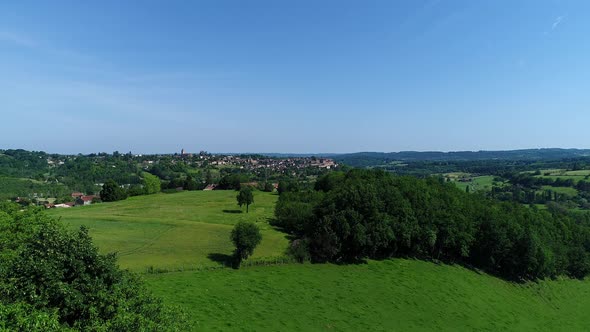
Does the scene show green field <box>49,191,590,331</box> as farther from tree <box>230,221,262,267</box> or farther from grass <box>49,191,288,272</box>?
tree <box>230,221,262,267</box>

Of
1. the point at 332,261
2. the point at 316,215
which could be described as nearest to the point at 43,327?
the point at 332,261

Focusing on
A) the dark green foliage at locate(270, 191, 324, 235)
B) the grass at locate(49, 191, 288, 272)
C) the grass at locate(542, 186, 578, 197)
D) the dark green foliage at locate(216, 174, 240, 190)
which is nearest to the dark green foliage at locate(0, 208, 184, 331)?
the grass at locate(49, 191, 288, 272)

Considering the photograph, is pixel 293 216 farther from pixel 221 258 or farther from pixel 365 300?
pixel 365 300

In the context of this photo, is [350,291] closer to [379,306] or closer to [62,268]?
[379,306]

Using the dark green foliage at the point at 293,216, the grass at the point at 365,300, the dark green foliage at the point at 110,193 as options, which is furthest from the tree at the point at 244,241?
the dark green foliage at the point at 110,193

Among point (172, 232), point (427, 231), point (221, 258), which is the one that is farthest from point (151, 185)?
point (427, 231)

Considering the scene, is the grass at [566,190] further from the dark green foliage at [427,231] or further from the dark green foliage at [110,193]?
the dark green foliage at [110,193]
